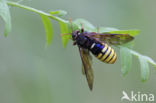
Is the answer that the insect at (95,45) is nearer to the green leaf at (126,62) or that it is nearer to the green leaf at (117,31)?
the green leaf at (117,31)

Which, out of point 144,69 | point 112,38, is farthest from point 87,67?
point 144,69

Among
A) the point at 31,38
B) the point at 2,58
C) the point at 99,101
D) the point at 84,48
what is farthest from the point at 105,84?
the point at 84,48

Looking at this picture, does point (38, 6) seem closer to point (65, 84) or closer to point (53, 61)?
point (53, 61)

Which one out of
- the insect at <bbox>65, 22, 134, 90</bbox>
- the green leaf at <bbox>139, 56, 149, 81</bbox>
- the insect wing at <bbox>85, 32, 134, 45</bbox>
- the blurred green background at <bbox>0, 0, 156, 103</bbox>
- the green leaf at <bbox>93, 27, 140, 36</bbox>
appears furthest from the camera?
the blurred green background at <bbox>0, 0, 156, 103</bbox>

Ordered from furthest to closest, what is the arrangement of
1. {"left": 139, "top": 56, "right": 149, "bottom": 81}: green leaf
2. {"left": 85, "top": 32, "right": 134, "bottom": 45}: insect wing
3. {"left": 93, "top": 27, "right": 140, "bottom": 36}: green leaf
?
{"left": 85, "top": 32, "right": 134, "bottom": 45}: insect wing
{"left": 93, "top": 27, "right": 140, "bottom": 36}: green leaf
{"left": 139, "top": 56, "right": 149, "bottom": 81}: green leaf

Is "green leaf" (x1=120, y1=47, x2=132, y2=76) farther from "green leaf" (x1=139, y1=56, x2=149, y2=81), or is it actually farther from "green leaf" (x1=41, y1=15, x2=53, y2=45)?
"green leaf" (x1=41, y1=15, x2=53, y2=45)

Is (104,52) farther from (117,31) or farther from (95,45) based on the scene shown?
(117,31)

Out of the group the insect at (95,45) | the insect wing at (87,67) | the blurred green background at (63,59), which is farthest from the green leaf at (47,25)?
the blurred green background at (63,59)

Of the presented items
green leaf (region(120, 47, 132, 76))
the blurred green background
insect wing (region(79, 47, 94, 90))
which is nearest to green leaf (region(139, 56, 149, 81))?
green leaf (region(120, 47, 132, 76))
